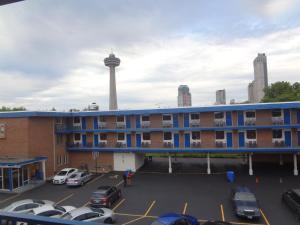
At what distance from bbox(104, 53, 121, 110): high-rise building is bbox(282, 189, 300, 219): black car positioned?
77195 millimetres

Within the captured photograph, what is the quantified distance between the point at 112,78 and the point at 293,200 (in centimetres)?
8774

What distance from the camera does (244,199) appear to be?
18.4 m

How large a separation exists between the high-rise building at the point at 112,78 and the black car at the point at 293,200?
77195 mm

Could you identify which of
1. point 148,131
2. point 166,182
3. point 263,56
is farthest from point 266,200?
point 263,56

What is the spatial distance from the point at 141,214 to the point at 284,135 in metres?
21.0

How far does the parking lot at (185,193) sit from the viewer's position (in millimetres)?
18641

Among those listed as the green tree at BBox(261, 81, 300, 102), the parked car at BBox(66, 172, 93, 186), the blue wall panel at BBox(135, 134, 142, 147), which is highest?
the green tree at BBox(261, 81, 300, 102)

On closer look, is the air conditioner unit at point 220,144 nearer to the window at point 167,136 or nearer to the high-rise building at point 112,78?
the window at point 167,136

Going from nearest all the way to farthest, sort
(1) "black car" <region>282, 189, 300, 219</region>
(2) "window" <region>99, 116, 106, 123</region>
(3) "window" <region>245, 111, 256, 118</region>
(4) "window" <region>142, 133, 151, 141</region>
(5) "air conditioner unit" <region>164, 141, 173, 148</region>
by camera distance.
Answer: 1. (1) "black car" <region>282, 189, 300, 219</region>
2. (3) "window" <region>245, 111, 256, 118</region>
3. (5) "air conditioner unit" <region>164, 141, 173, 148</region>
4. (4) "window" <region>142, 133, 151, 141</region>
5. (2) "window" <region>99, 116, 106, 123</region>

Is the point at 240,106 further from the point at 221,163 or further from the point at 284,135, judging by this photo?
the point at 221,163

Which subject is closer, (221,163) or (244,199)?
(244,199)

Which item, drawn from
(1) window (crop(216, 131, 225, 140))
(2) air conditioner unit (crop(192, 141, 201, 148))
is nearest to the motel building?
(1) window (crop(216, 131, 225, 140))

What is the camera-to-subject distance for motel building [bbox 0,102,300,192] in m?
29.8

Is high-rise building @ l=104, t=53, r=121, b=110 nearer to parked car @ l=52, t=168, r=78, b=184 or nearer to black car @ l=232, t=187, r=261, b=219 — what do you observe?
parked car @ l=52, t=168, r=78, b=184
